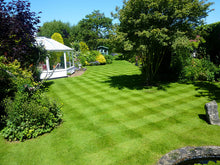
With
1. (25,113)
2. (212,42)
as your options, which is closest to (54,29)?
(212,42)

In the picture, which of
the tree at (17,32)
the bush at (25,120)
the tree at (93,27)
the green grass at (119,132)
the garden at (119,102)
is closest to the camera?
the green grass at (119,132)

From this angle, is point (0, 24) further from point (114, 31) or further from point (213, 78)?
point (213, 78)

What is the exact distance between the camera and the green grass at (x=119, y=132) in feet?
18.6

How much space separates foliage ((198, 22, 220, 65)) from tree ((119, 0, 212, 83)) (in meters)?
3.58

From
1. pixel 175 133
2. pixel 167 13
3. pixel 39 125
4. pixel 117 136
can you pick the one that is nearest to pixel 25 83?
pixel 39 125

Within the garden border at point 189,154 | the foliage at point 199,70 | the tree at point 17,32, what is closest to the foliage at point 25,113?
the tree at point 17,32

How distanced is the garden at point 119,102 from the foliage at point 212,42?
0.10 meters

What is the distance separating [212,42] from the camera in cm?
1639

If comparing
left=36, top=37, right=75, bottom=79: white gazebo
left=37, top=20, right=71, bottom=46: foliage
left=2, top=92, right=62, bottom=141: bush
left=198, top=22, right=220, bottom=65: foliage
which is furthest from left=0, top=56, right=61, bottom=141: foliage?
left=37, top=20, right=71, bottom=46: foliage

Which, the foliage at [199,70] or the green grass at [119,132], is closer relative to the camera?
the green grass at [119,132]

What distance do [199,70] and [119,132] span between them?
1381 centimetres

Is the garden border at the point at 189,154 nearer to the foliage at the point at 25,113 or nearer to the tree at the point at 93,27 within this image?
the foliage at the point at 25,113

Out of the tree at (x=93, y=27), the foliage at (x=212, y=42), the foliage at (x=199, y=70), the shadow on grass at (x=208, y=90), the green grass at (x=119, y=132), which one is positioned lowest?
the green grass at (x=119, y=132)

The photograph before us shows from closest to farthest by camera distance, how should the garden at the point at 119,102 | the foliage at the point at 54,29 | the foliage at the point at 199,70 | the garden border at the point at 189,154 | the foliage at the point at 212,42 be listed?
the garden border at the point at 189,154 < the garden at the point at 119,102 < the foliage at the point at 199,70 < the foliage at the point at 212,42 < the foliage at the point at 54,29
